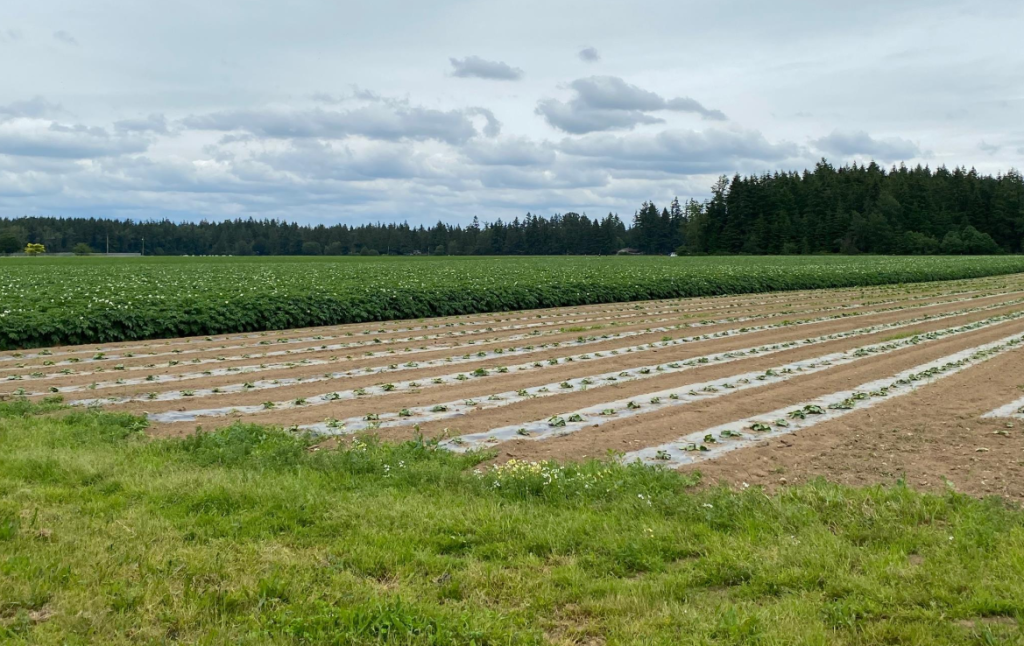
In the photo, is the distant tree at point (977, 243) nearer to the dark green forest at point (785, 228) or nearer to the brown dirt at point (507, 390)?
the dark green forest at point (785, 228)

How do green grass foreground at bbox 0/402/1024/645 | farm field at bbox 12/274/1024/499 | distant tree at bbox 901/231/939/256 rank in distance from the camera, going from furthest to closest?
distant tree at bbox 901/231/939/256
farm field at bbox 12/274/1024/499
green grass foreground at bbox 0/402/1024/645

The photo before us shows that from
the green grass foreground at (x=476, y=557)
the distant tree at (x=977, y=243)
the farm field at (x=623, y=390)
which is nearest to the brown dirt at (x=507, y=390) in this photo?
the farm field at (x=623, y=390)

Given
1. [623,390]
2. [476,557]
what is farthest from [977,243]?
[476,557]

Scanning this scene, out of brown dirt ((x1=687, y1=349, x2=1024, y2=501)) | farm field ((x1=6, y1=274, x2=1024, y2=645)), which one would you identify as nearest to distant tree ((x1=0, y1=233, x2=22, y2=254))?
farm field ((x1=6, y1=274, x2=1024, y2=645))

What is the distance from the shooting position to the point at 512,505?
620 centimetres

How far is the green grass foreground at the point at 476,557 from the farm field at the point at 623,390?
1115mm

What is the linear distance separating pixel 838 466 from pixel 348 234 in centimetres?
15582

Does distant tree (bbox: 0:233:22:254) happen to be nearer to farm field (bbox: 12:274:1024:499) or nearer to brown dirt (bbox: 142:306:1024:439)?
farm field (bbox: 12:274:1024:499)

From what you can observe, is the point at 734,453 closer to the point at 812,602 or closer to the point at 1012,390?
the point at 812,602

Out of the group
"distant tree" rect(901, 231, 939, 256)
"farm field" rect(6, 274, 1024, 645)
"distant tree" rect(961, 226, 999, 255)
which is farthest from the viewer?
"distant tree" rect(901, 231, 939, 256)

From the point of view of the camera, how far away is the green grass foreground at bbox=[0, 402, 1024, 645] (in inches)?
166

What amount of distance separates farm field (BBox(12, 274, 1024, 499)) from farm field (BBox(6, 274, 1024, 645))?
7 centimetres

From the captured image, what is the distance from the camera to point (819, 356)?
48.8 feet

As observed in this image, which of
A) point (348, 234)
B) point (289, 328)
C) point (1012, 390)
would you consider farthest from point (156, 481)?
point (348, 234)
